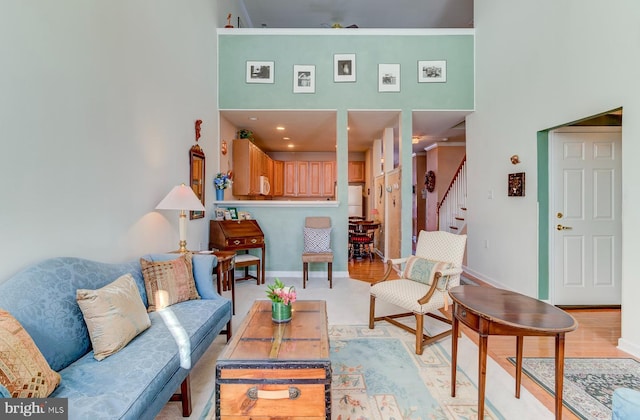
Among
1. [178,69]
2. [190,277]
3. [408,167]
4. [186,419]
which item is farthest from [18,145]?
[408,167]

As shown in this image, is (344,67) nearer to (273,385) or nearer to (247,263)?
(247,263)

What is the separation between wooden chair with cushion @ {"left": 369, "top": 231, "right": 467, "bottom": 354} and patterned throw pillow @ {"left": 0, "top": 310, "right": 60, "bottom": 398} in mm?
2195

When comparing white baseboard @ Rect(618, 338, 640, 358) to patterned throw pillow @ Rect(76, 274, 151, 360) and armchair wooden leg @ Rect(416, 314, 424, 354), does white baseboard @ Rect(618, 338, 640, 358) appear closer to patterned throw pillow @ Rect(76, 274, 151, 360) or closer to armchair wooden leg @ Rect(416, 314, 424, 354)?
armchair wooden leg @ Rect(416, 314, 424, 354)

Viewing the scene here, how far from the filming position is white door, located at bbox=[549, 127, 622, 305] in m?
3.38

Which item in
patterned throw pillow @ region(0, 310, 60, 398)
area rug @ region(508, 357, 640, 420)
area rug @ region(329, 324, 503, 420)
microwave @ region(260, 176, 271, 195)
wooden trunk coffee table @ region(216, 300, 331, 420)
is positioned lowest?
area rug @ region(508, 357, 640, 420)

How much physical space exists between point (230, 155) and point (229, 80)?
4.13 ft

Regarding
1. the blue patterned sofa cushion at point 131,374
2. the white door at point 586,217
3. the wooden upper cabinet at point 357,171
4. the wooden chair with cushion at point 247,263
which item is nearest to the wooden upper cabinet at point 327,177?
the wooden upper cabinet at point 357,171

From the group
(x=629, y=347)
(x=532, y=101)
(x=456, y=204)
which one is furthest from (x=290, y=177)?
(x=629, y=347)

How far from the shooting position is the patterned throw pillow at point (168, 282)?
7.07ft

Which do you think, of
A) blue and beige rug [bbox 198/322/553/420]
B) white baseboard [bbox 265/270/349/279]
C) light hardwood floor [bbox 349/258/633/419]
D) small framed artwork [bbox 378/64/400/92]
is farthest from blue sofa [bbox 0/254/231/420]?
small framed artwork [bbox 378/64/400/92]

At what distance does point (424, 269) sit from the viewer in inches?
110

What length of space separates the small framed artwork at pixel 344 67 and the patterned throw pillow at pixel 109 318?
4268mm

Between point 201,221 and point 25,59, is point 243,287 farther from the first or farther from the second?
point 25,59

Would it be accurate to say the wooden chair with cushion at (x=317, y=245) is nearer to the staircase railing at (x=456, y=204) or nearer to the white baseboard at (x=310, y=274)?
the white baseboard at (x=310, y=274)
